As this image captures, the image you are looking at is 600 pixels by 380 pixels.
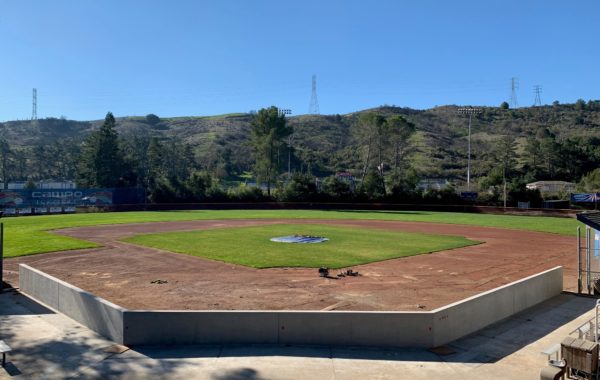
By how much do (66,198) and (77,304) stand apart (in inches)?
2412

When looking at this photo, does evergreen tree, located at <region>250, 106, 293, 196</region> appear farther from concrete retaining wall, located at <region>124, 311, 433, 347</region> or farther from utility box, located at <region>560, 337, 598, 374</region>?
utility box, located at <region>560, 337, 598, 374</region>

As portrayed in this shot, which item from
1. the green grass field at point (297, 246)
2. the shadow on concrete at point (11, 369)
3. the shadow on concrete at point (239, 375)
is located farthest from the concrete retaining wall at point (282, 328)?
the green grass field at point (297, 246)

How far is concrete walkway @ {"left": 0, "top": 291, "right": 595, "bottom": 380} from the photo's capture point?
356 inches

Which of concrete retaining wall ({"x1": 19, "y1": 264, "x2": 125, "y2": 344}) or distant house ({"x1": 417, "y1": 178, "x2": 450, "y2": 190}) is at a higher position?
distant house ({"x1": 417, "y1": 178, "x2": 450, "y2": 190})

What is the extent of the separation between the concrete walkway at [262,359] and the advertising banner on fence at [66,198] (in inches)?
2355

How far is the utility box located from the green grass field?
40.7 feet

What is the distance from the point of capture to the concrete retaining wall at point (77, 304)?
10.8 metres

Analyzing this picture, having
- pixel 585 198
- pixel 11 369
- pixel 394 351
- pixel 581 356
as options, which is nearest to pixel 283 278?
pixel 394 351

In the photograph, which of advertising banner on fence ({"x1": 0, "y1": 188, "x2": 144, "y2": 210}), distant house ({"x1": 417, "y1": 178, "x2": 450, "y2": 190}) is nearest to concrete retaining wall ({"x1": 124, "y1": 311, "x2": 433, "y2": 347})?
advertising banner on fence ({"x1": 0, "y1": 188, "x2": 144, "y2": 210})

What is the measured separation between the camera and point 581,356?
8562 mm

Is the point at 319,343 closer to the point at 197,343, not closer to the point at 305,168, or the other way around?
the point at 197,343

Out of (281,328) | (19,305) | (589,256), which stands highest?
(589,256)

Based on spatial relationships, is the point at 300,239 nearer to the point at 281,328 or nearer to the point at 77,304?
the point at 77,304

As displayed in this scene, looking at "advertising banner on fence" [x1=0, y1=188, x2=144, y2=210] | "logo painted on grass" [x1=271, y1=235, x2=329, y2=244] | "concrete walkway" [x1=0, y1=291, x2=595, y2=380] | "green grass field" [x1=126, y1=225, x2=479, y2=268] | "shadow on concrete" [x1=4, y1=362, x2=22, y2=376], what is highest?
"advertising banner on fence" [x1=0, y1=188, x2=144, y2=210]
